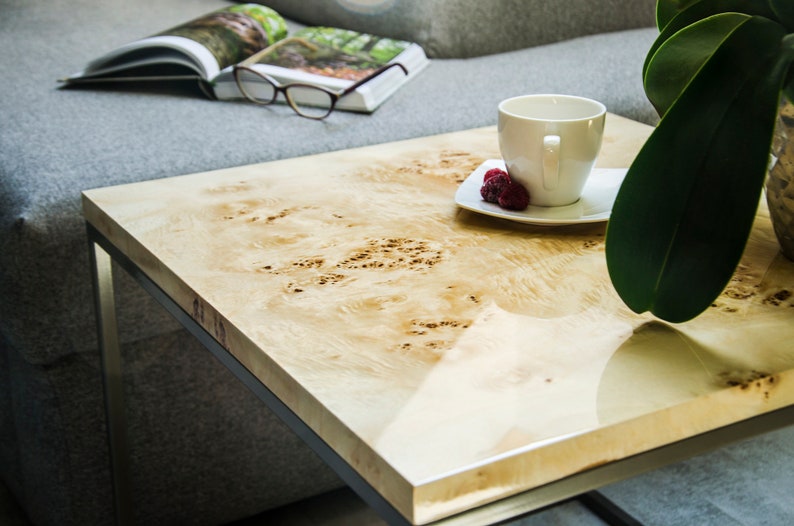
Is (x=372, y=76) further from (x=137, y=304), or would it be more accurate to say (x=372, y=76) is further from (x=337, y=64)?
(x=137, y=304)

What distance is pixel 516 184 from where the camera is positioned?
29.4 inches

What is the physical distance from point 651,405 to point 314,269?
0.27 meters

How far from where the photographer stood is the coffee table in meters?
0.45

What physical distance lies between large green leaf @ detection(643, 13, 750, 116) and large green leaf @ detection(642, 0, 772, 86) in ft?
0.06

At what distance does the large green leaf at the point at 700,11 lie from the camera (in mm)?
581

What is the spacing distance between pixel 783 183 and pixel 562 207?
0.58 ft

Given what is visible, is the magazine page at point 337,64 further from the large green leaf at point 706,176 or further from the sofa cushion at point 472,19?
the large green leaf at point 706,176

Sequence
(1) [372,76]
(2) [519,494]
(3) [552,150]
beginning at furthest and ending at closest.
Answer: (1) [372,76], (3) [552,150], (2) [519,494]

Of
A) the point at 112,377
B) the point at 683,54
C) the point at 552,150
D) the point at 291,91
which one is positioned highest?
the point at 683,54

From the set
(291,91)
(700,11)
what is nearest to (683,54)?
(700,11)

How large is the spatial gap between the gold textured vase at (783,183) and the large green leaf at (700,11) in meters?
0.07

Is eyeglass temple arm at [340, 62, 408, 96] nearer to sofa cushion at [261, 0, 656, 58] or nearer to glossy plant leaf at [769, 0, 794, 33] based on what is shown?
sofa cushion at [261, 0, 656, 58]

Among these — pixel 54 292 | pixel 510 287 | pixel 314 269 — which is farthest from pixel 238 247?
pixel 54 292

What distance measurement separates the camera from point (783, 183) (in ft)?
2.13
